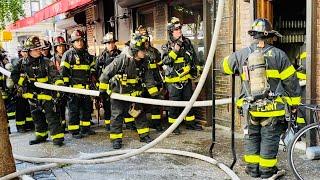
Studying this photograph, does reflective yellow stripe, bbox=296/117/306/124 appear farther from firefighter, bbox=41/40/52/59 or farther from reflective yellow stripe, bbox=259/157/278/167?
firefighter, bbox=41/40/52/59

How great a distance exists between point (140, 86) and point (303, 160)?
281 cm

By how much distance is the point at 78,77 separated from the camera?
7.49 metres

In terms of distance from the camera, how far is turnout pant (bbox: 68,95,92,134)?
7.45 m

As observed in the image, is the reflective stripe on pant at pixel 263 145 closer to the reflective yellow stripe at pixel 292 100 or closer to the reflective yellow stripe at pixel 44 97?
the reflective yellow stripe at pixel 292 100

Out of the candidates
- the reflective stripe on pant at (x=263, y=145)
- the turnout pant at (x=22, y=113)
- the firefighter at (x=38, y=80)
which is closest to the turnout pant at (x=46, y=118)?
the firefighter at (x=38, y=80)

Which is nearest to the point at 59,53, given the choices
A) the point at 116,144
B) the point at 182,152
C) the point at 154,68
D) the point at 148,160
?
the point at 154,68

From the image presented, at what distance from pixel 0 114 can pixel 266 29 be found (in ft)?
10.4

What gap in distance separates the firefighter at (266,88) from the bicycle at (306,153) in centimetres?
19

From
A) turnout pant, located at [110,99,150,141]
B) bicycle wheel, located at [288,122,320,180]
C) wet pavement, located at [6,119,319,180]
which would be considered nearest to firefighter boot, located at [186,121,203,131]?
wet pavement, located at [6,119,319,180]

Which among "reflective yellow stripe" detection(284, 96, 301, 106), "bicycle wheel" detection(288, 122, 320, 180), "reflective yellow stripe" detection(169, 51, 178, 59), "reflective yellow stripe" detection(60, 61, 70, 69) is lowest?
"bicycle wheel" detection(288, 122, 320, 180)

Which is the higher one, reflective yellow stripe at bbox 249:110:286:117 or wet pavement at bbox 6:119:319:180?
reflective yellow stripe at bbox 249:110:286:117

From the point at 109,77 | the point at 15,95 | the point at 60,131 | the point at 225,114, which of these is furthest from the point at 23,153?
the point at 225,114

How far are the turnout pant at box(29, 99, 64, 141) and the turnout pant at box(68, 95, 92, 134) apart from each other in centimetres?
51

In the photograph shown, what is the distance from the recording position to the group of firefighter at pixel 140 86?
4.54 metres
